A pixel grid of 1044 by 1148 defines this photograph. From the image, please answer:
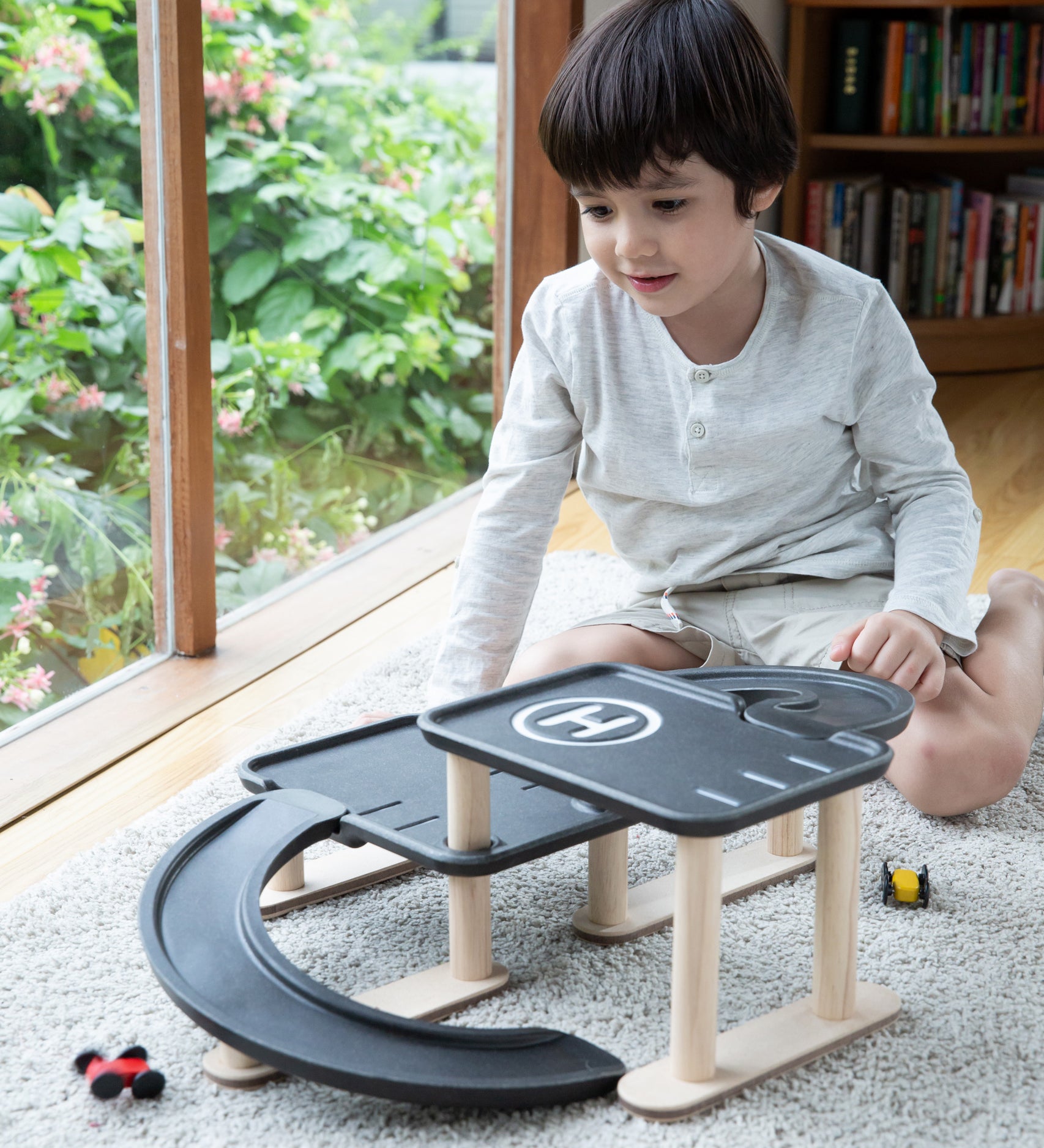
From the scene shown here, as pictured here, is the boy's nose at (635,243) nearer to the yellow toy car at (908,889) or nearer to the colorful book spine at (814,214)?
the yellow toy car at (908,889)

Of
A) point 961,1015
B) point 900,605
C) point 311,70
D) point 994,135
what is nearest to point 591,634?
point 900,605

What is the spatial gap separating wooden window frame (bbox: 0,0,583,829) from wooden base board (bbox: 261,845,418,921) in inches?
10.6

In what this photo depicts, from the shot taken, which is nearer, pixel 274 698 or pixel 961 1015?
pixel 961 1015

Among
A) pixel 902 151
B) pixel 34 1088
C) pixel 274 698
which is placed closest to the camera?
pixel 34 1088

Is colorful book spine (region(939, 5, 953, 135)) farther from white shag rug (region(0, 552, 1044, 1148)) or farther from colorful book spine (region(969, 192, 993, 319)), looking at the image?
white shag rug (region(0, 552, 1044, 1148))

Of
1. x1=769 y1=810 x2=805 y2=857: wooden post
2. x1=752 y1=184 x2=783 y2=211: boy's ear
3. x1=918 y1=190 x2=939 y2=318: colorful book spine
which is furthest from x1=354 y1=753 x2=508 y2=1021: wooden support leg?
x1=918 y1=190 x2=939 y2=318: colorful book spine

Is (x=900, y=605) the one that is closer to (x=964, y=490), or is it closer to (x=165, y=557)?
(x=964, y=490)

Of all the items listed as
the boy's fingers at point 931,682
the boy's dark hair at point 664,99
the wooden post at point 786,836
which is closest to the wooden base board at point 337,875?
the wooden post at point 786,836

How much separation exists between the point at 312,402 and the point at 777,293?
0.74 m

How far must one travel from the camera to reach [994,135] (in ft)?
7.77

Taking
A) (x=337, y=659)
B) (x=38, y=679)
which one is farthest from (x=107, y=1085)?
(x=337, y=659)

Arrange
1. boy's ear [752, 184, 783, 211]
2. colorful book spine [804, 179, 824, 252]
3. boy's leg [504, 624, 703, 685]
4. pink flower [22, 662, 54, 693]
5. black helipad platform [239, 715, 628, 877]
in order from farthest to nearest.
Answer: colorful book spine [804, 179, 824, 252] → pink flower [22, 662, 54, 693] → boy's leg [504, 624, 703, 685] → boy's ear [752, 184, 783, 211] → black helipad platform [239, 715, 628, 877]

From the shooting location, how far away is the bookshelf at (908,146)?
2.34 meters

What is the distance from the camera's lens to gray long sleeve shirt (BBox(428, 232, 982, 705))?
99 centimetres
